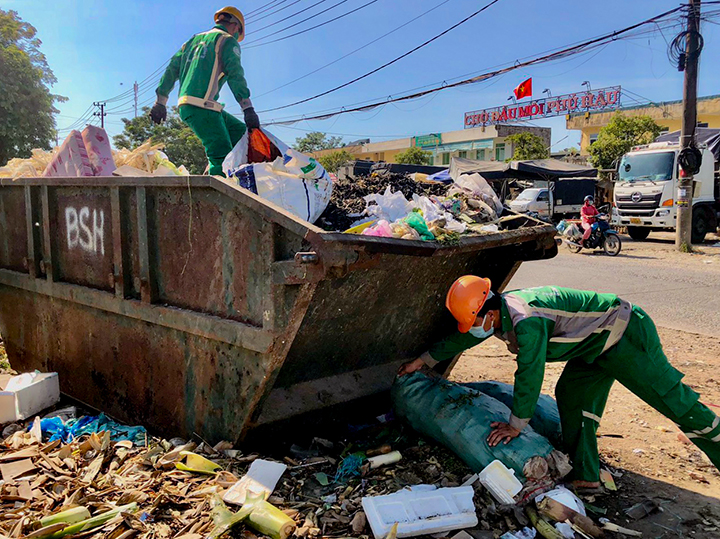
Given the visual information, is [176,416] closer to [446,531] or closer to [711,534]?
[446,531]

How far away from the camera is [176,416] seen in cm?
296

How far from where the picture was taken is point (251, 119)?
3.78 meters

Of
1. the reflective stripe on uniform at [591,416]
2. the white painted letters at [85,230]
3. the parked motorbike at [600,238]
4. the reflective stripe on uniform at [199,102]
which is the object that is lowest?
the reflective stripe on uniform at [591,416]

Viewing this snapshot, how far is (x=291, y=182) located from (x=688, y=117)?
479 inches

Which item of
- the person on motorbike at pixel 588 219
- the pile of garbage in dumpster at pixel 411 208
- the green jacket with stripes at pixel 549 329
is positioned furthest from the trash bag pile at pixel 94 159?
the person on motorbike at pixel 588 219

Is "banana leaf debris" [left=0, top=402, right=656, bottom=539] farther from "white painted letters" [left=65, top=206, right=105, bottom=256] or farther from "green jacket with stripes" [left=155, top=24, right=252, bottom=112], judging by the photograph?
"green jacket with stripes" [left=155, top=24, right=252, bottom=112]

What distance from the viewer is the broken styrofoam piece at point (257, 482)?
7.70 feet

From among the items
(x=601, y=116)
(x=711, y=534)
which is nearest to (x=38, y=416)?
(x=711, y=534)

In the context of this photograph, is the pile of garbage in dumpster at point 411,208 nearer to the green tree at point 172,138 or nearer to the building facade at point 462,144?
the green tree at point 172,138

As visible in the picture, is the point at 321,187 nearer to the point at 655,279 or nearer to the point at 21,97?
the point at 655,279

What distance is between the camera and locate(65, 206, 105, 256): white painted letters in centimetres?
324

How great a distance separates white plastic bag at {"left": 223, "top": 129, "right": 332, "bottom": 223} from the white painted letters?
0.79 metres

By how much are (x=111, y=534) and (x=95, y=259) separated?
64.2 inches

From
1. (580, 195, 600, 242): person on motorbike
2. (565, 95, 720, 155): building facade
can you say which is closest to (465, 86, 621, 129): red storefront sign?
(565, 95, 720, 155): building facade
